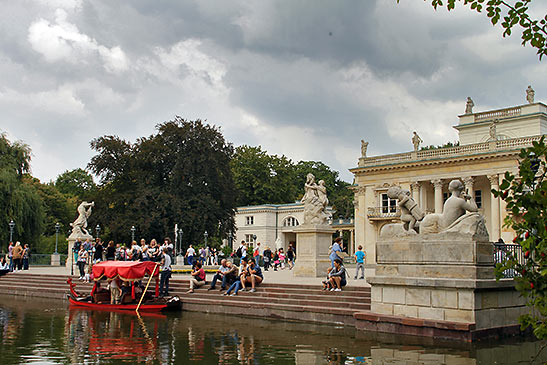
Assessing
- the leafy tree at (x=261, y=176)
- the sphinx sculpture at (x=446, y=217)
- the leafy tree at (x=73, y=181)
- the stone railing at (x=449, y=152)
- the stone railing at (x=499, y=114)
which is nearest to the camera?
the sphinx sculpture at (x=446, y=217)

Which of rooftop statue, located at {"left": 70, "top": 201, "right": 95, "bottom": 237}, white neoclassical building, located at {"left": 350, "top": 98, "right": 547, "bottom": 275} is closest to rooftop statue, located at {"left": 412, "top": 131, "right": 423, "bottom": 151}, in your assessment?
white neoclassical building, located at {"left": 350, "top": 98, "right": 547, "bottom": 275}

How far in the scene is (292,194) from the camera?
85438mm

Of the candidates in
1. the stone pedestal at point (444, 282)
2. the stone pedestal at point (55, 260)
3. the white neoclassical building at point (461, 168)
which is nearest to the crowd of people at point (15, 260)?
the stone pedestal at point (55, 260)

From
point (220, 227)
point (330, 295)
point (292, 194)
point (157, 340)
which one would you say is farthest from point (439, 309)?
point (292, 194)

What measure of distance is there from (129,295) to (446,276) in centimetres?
1113

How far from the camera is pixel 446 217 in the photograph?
40.9ft

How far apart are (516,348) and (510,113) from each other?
48.1 meters

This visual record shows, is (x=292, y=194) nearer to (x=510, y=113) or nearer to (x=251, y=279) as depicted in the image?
(x=510, y=113)

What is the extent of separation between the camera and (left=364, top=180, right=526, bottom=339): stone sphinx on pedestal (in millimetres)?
11562

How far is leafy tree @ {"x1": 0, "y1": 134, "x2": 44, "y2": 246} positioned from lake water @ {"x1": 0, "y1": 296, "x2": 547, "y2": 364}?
25.3 metres

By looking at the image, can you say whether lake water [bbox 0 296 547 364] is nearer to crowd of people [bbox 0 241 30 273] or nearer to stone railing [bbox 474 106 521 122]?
crowd of people [bbox 0 241 30 273]

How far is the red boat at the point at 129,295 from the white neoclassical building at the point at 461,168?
33294 mm

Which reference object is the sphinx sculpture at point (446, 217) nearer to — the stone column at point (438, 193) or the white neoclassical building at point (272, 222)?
the stone column at point (438, 193)

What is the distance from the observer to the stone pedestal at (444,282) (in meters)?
11.5
